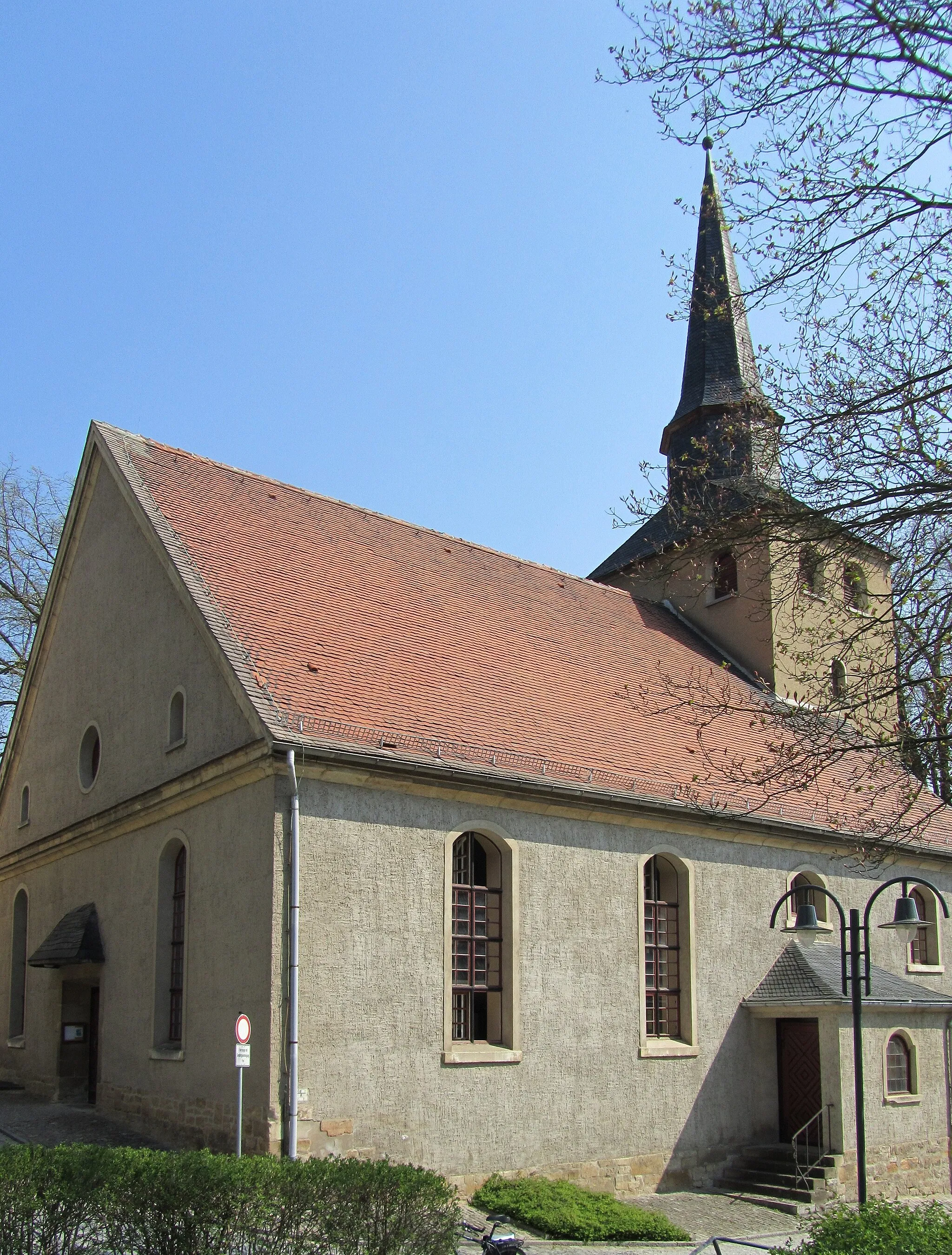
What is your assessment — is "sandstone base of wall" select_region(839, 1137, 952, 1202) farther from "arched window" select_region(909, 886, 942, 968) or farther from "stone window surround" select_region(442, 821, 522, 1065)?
"stone window surround" select_region(442, 821, 522, 1065)

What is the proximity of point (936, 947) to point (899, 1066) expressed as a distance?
4251mm

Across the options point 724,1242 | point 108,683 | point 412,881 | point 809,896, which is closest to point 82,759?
point 108,683

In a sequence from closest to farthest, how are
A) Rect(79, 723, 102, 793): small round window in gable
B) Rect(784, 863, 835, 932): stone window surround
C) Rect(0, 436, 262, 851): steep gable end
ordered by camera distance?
Rect(0, 436, 262, 851): steep gable end, Rect(784, 863, 835, 932): stone window surround, Rect(79, 723, 102, 793): small round window in gable

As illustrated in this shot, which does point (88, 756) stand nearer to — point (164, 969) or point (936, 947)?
point (164, 969)

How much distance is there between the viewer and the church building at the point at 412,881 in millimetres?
14305

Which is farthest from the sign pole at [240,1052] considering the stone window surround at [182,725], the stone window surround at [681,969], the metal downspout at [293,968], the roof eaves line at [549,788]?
the stone window surround at [681,969]

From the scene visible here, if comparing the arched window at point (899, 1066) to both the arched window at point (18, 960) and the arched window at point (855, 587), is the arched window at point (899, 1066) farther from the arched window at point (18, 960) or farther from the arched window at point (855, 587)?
the arched window at point (18, 960)

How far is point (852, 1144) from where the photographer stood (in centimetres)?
1747

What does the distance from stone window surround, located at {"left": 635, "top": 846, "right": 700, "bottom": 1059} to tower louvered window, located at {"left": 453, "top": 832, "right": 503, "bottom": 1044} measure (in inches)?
96.5

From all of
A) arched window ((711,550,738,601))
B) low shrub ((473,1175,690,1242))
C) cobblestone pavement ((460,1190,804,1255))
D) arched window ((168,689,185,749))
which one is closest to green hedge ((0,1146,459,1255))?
cobblestone pavement ((460,1190,804,1255))

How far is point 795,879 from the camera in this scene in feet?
66.3

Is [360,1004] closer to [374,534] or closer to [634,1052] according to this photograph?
[634,1052]

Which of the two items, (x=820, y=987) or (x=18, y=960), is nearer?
(x=820, y=987)

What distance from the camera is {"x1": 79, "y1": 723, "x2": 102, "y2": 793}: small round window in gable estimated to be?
2005cm
